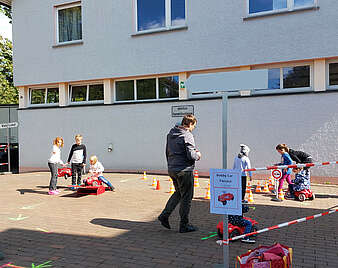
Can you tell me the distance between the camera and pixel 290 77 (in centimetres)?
1081

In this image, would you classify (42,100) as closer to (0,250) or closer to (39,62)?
(39,62)

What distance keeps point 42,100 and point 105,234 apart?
38.1 feet

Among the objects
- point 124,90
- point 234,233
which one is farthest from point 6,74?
point 234,233

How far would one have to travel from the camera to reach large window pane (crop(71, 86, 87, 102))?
47.2ft

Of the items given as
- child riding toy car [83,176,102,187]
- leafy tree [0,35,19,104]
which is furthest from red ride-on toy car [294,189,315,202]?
leafy tree [0,35,19,104]

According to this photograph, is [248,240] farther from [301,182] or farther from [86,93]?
[86,93]

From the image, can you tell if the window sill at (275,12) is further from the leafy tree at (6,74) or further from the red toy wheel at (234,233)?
the leafy tree at (6,74)

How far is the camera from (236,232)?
4777 millimetres

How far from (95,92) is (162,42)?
3809mm

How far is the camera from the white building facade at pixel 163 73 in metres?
10.3

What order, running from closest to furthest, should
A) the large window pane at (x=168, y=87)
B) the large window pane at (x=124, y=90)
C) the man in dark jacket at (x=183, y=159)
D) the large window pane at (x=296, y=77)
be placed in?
the man in dark jacket at (x=183, y=159), the large window pane at (x=296, y=77), the large window pane at (x=168, y=87), the large window pane at (x=124, y=90)

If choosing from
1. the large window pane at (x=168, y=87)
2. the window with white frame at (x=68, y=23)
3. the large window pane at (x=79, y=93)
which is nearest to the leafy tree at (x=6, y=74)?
the window with white frame at (x=68, y=23)

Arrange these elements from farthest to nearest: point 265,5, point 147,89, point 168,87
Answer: point 147,89, point 168,87, point 265,5

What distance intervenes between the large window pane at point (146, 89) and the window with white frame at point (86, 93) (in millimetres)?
1781
